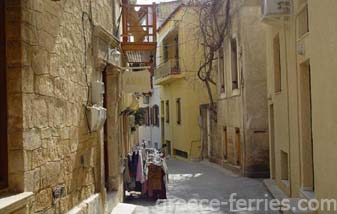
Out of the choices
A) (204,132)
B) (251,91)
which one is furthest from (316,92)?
(204,132)

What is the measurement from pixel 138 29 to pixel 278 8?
358cm

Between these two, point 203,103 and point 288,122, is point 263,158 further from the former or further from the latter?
point 203,103

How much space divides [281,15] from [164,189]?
16.0 feet

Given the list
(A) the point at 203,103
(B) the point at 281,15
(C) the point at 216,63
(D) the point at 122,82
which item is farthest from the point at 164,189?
(A) the point at 203,103

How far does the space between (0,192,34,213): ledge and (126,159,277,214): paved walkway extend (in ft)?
17.1

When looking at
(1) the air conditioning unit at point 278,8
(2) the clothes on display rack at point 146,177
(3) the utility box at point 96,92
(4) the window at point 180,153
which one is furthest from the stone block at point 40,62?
(4) the window at point 180,153

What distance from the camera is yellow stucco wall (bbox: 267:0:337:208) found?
5.78 m

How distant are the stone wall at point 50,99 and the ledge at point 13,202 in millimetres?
108

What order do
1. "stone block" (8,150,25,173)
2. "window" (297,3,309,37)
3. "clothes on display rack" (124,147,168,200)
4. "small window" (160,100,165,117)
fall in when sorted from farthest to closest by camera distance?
"small window" (160,100,165,117) → "clothes on display rack" (124,147,168,200) → "window" (297,3,309,37) → "stone block" (8,150,25,173)

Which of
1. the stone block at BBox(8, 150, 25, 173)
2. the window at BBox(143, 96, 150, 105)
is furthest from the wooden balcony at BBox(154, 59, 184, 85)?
the stone block at BBox(8, 150, 25, 173)

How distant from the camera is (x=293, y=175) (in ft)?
31.5

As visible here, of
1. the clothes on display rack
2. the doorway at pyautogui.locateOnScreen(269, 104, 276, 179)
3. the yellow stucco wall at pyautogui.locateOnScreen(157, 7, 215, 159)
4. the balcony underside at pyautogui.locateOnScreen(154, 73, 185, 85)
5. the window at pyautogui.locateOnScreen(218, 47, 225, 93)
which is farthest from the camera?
the balcony underside at pyautogui.locateOnScreen(154, 73, 185, 85)

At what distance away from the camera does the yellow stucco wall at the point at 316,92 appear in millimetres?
5781

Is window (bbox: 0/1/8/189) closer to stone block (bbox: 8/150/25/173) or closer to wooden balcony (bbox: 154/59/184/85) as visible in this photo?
stone block (bbox: 8/150/25/173)
